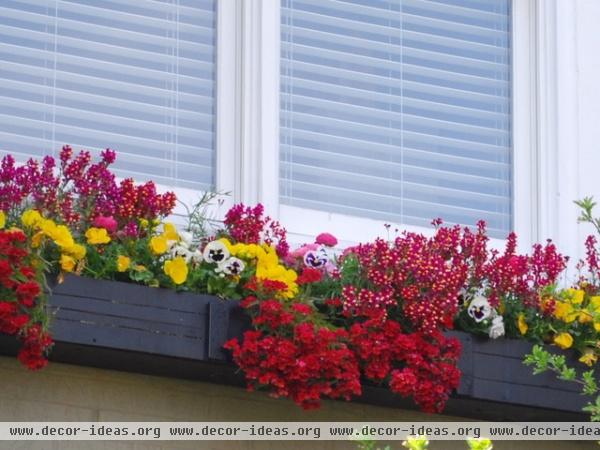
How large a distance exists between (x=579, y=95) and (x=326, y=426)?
180 centimetres

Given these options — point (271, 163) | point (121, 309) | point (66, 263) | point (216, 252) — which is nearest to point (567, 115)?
point (271, 163)

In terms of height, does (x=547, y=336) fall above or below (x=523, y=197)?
below

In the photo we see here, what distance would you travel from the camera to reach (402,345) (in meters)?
6.64

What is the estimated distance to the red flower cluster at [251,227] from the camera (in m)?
6.86

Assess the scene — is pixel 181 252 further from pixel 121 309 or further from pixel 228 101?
pixel 228 101

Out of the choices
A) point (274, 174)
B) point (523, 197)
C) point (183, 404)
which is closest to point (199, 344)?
point (183, 404)

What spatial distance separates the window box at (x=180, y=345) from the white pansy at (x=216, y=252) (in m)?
0.15

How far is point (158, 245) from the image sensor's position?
663cm

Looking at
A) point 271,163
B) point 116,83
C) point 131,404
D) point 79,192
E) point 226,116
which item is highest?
point 116,83

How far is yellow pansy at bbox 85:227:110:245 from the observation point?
21.4 feet

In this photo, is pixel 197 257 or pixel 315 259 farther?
pixel 315 259

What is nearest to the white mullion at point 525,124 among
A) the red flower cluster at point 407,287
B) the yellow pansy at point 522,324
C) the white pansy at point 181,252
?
the yellow pansy at point 522,324

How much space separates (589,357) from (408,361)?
744 mm

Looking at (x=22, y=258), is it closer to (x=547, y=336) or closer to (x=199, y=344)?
(x=199, y=344)
